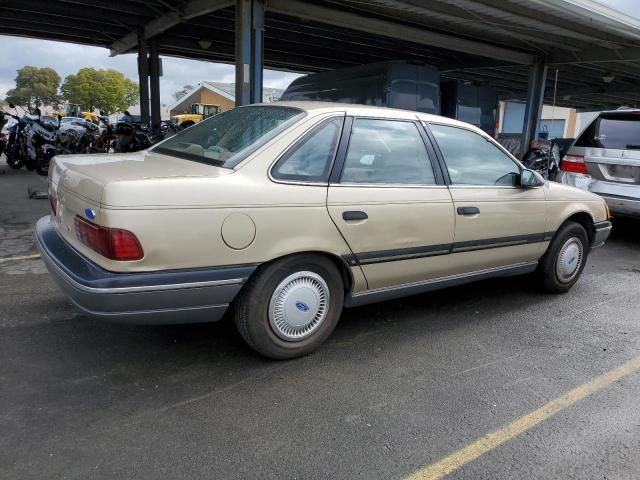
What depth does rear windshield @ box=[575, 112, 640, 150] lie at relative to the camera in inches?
260

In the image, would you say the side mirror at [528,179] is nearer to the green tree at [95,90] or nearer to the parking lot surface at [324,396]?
the parking lot surface at [324,396]

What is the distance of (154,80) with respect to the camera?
43.4 feet

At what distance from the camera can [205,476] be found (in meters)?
2.21

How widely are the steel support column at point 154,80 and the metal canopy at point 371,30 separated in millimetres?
330

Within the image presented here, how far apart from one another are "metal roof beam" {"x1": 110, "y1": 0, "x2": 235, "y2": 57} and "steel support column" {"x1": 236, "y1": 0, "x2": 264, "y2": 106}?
457mm

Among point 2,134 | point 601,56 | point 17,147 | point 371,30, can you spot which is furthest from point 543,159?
point 2,134

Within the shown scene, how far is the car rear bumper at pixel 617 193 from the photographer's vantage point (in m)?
6.46

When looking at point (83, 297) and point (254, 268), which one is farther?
point (254, 268)

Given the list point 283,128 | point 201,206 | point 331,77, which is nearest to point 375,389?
point 201,206


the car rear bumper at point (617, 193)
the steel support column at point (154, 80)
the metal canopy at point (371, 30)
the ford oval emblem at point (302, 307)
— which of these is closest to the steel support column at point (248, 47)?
the metal canopy at point (371, 30)

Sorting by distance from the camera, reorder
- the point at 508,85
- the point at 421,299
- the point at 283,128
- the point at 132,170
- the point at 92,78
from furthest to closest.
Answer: the point at 92,78, the point at 508,85, the point at 421,299, the point at 283,128, the point at 132,170

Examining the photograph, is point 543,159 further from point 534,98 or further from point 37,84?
point 37,84

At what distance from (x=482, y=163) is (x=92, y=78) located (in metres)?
75.6

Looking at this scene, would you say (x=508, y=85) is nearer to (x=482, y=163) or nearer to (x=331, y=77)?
(x=331, y=77)
